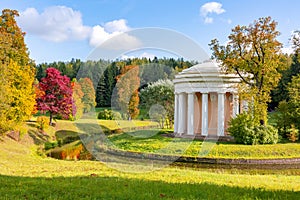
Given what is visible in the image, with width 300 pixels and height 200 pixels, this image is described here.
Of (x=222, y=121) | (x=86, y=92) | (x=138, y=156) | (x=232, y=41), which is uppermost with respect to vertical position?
(x=232, y=41)

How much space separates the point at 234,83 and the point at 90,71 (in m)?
13.8

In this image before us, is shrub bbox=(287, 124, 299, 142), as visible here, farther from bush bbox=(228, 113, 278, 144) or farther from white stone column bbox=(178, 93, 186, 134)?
white stone column bbox=(178, 93, 186, 134)

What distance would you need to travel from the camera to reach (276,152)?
840 inches

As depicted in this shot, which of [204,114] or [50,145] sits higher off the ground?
[204,114]

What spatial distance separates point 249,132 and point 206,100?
469 centimetres

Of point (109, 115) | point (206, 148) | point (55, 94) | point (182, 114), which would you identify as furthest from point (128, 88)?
point (55, 94)

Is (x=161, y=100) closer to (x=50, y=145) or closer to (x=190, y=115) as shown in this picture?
(x=190, y=115)

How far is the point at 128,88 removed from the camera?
17219 millimetres

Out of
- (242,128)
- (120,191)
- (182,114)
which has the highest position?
(182,114)

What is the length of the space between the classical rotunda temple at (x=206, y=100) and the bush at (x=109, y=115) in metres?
7.12

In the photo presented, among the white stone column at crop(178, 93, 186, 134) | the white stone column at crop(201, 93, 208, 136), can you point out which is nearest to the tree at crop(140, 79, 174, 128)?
the white stone column at crop(178, 93, 186, 134)

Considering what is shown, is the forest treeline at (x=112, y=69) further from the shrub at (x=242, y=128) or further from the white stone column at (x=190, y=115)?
the shrub at (x=242, y=128)

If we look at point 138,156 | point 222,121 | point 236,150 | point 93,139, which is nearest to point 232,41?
point 222,121

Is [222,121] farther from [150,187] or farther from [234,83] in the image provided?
[150,187]
